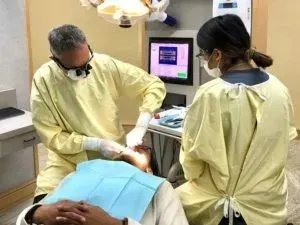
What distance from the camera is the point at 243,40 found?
1.30 metres

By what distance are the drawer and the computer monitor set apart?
945 millimetres

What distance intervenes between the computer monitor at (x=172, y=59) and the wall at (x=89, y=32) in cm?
62

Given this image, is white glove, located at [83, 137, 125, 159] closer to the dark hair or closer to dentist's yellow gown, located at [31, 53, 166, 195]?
dentist's yellow gown, located at [31, 53, 166, 195]

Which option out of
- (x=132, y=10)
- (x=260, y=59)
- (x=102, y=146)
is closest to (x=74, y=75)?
(x=102, y=146)

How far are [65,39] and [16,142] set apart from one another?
83 centimetres

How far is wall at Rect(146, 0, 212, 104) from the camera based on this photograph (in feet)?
8.30

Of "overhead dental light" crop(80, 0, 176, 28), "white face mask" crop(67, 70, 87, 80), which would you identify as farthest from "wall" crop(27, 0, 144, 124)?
"white face mask" crop(67, 70, 87, 80)

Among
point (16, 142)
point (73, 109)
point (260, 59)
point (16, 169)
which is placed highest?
point (260, 59)

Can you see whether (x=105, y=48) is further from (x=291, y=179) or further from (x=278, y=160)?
(x=278, y=160)

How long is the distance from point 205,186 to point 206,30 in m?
0.55

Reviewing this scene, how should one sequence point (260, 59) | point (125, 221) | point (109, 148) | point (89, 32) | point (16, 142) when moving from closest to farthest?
point (125, 221)
point (260, 59)
point (109, 148)
point (16, 142)
point (89, 32)

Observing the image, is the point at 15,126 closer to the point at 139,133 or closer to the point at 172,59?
the point at 139,133

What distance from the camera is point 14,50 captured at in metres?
2.74

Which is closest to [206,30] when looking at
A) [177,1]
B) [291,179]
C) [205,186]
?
[205,186]
